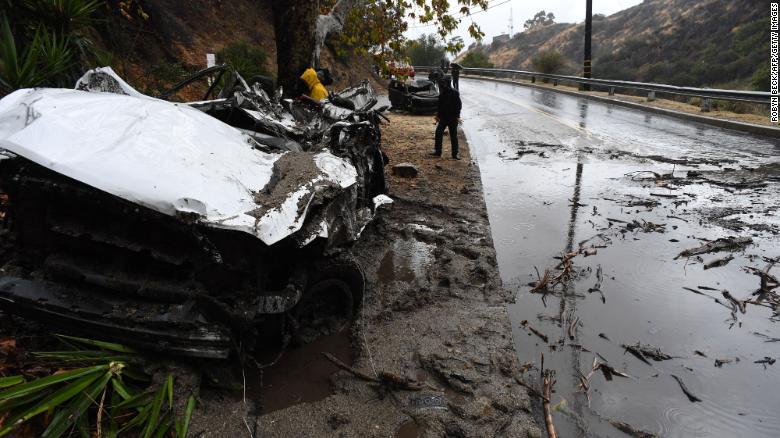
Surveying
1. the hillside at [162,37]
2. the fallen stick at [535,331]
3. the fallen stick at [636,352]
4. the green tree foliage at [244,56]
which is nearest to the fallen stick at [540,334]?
the fallen stick at [535,331]

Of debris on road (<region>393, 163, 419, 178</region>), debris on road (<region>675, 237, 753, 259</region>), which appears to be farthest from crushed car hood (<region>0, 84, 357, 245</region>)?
debris on road (<region>393, 163, 419, 178</region>)

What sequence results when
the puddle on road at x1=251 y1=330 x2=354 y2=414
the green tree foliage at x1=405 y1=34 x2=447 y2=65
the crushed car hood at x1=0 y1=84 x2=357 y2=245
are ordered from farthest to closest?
the green tree foliage at x1=405 y1=34 x2=447 y2=65
the puddle on road at x1=251 y1=330 x2=354 y2=414
the crushed car hood at x1=0 y1=84 x2=357 y2=245

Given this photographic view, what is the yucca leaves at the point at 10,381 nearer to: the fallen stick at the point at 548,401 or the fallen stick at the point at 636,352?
the fallen stick at the point at 548,401

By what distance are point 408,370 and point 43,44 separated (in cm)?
626

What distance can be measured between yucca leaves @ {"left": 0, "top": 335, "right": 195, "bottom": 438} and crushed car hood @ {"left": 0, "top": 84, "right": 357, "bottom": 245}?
34.7 inches

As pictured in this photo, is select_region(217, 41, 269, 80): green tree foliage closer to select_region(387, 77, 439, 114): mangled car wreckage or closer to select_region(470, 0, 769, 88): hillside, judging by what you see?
select_region(387, 77, 439, 114): mangled car wreckage

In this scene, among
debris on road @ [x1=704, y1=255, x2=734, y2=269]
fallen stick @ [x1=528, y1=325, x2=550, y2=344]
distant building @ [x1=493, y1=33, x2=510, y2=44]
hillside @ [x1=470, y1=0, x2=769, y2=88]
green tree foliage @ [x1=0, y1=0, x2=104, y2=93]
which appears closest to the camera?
fallen stick @ [x1=528, y1=325, x2=550, y2=344]

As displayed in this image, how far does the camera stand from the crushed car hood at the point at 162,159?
254 cm

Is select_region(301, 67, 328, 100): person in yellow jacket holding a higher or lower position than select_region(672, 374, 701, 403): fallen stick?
higher

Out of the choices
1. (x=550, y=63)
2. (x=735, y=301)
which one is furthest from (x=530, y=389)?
(x=550, y=63)

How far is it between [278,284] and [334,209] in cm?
65

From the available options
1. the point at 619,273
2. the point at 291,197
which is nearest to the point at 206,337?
the point at 291,197

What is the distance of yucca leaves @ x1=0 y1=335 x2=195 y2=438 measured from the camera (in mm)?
2324

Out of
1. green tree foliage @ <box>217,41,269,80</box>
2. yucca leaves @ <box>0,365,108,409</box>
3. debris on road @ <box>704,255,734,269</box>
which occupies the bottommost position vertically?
debris on road @ <box>704,255,734,269</box>
